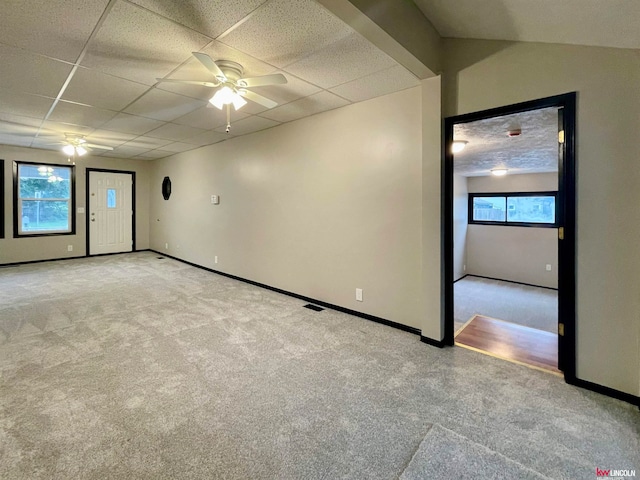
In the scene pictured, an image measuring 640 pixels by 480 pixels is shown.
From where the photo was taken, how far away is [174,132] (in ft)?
16.0

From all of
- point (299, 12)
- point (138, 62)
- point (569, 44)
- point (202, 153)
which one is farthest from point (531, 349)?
point (202, 153)

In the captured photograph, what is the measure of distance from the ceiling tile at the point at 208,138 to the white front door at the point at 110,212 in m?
3.32

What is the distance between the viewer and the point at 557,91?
220cm

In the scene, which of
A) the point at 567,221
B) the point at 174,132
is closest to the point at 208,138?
the point at 174,132

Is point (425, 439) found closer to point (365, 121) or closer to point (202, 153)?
point (365, 121)

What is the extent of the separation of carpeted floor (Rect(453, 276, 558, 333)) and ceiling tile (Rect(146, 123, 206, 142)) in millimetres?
4648

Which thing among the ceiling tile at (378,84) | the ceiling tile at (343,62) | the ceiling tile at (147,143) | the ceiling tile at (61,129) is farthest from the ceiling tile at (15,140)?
the ceiling tile at (378,84)

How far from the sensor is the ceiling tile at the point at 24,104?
10.7 ft

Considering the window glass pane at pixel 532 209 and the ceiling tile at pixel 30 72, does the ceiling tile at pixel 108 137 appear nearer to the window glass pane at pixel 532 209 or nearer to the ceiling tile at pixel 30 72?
the ceiling tile at pixel 30 72

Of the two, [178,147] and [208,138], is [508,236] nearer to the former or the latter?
[208,138]

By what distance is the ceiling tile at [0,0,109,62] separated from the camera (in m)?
1.85

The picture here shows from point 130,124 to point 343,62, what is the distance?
350 cm

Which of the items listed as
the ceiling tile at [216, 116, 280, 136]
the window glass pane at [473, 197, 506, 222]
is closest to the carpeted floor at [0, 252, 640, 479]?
the ceiling tile at [216, 116, 280, 136]

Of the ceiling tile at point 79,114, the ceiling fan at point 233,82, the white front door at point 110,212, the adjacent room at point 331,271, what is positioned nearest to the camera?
the adjacent room at point 331,271
